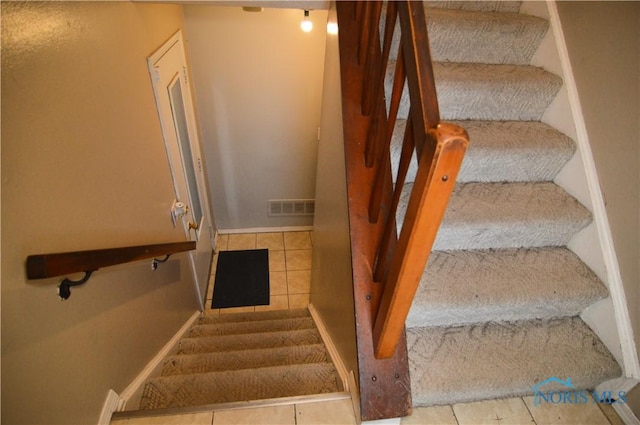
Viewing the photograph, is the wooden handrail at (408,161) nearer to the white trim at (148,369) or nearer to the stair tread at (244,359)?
the stair tread at (244,359)

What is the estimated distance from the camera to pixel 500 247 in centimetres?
142

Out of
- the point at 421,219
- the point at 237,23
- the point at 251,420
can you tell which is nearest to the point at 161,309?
the point at 251,420

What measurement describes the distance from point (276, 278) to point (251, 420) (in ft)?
8.18

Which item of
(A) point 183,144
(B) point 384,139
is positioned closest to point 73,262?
(B) point 384,139

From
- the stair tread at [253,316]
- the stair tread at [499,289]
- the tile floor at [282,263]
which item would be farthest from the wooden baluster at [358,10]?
the tile floor at [282,263]

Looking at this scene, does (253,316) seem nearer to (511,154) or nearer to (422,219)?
(511,154)

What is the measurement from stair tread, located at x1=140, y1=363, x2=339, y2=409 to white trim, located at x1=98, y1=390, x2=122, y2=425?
224mm

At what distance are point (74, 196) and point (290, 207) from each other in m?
3.05

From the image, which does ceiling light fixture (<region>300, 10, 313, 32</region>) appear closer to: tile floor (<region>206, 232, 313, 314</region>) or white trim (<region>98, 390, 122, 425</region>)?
tile floor (<region>206, 232, 313, 314</region>)

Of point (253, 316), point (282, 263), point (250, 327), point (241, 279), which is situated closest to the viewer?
point (250, 327)

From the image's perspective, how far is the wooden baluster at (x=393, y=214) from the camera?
0.82m

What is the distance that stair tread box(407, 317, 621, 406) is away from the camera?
116 centimetres

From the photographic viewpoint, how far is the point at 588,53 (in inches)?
56.2

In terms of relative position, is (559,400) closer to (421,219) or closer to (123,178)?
(421,219)
